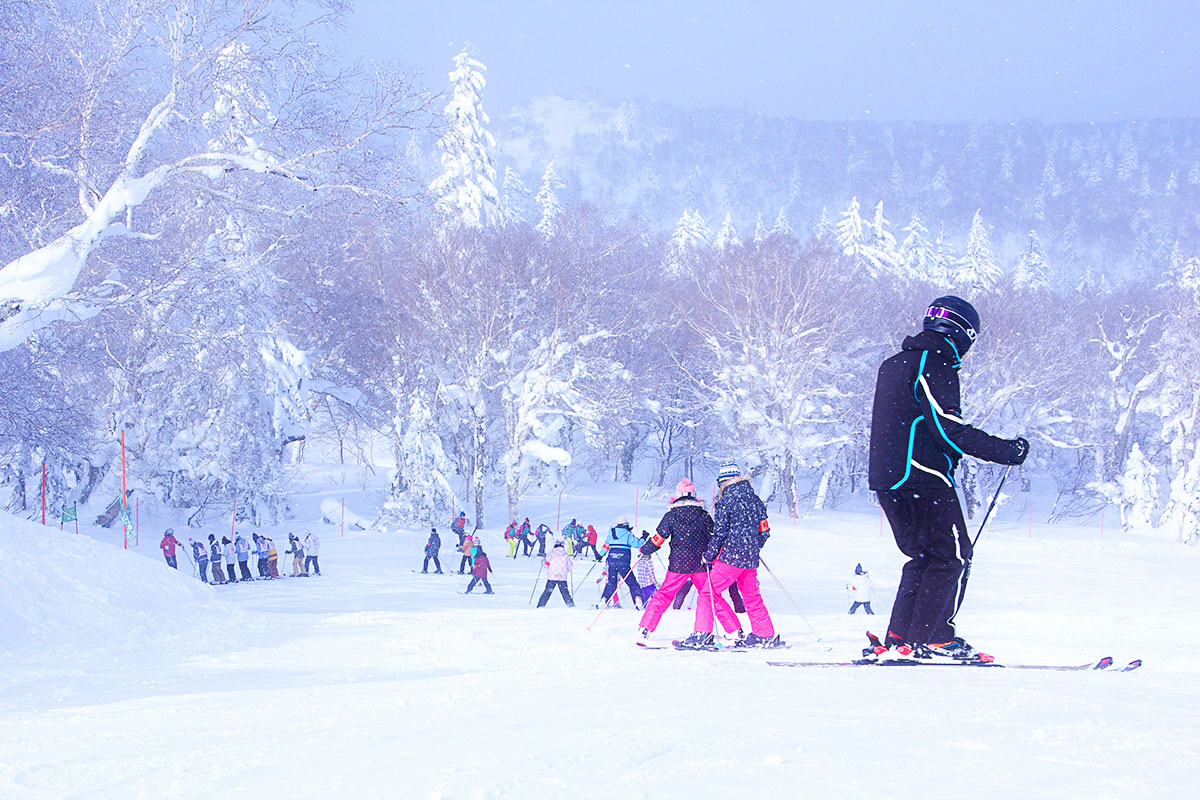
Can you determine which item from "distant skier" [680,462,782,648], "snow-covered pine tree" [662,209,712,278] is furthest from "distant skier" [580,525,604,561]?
"snow-covered pine tree" [662,209,712,278]

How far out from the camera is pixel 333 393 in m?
36.9

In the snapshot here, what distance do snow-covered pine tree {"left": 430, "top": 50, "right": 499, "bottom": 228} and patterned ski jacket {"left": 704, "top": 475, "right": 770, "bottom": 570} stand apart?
117 ft

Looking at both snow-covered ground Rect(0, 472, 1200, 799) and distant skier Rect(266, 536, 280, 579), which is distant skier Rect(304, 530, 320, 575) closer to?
distant skier Rect(266, 536, 280, 579)

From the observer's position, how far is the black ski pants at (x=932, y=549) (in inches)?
192

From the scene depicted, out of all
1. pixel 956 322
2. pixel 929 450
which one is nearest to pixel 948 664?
pixel 929 450

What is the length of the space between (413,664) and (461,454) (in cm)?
3336

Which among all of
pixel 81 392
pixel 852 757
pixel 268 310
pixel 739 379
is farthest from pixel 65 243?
Result: pixel 739 379

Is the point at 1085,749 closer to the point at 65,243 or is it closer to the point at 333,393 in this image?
the point at 65,243

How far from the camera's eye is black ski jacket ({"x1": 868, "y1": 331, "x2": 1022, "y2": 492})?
473 centimetres

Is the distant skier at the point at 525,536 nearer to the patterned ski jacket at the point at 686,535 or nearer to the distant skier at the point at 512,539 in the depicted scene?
the distant skier at the point at 512,539

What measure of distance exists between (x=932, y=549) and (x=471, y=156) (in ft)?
136

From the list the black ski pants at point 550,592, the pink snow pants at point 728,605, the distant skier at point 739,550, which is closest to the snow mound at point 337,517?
the black ski pants at point 550,592

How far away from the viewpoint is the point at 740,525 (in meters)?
7.36

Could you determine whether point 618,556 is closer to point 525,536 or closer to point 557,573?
Result: point 557,573
